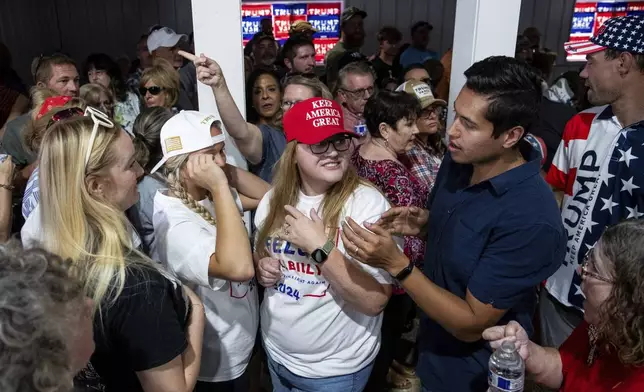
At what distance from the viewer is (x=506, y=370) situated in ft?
4.48

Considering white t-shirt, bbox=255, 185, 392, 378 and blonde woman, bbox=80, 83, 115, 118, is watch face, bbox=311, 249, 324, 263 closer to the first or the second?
white t-shirt, bbox=255, 185, 392, 378

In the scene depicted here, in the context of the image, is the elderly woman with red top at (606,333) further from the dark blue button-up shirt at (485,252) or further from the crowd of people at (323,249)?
the dark blue button-up shirt at (485,252)

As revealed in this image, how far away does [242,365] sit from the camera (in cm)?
191

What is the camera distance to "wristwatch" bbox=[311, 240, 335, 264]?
157cm

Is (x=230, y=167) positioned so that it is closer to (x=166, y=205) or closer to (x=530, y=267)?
(x=166, y=205)

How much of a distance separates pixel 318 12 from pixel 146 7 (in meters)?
2.99

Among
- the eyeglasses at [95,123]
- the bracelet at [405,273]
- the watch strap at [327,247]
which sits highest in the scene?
the eyeglasses at [95,123]

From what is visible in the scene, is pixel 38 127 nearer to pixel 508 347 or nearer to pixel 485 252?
pixel 485 252

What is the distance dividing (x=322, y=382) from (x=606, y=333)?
98 centimetres

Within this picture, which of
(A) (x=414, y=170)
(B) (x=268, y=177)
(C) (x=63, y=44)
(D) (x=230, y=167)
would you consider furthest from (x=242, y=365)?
(C) (x=63, y=44)

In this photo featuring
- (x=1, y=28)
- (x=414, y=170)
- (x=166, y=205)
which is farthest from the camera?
(x=1, y=28)

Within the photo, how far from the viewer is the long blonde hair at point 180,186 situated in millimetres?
1771

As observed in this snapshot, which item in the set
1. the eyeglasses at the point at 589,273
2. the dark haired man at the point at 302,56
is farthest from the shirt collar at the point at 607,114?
the dark haired man at the point at 302,56

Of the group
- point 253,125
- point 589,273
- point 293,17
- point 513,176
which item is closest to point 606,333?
point 589,273
